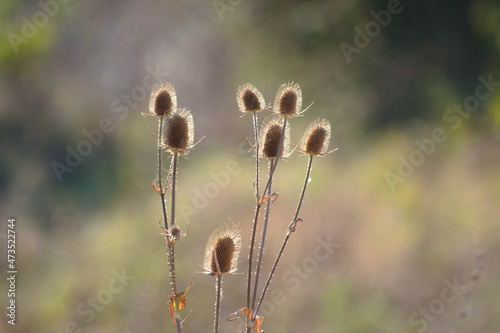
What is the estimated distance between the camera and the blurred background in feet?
14.2

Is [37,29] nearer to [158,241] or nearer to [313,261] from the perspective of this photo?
[158,241]

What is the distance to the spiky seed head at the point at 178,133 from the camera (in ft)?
5.69

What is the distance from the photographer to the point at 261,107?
1874 mm

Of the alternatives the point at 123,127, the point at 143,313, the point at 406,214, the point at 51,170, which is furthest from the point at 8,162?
the point at 406,214

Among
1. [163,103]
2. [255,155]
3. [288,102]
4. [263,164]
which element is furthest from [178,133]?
[263,164]

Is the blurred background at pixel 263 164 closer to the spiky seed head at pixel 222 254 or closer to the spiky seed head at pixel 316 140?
the spiky seed head at pixel 316 140

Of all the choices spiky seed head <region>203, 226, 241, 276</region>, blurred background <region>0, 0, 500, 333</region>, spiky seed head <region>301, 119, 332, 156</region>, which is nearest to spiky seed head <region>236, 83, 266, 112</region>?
spiky seed head <region>301, 119, 332, 156</region>

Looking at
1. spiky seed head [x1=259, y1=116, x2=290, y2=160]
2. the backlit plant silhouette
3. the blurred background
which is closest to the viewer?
the backlit plant silhouette

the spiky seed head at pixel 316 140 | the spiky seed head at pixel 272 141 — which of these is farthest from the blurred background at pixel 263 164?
the spiky seed head at pixel 272 141

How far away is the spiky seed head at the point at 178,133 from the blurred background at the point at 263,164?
63.2 inches

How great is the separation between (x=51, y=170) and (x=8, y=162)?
69 cm

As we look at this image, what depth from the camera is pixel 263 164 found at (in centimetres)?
606

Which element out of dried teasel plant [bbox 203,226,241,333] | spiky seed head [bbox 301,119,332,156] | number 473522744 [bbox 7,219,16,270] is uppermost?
number 473522744 [bbox 7,219,16,270]

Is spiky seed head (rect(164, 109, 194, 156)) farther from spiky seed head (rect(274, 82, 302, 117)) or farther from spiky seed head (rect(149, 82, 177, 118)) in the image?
spiky seed head (rect(274, 82, 302, 117))
